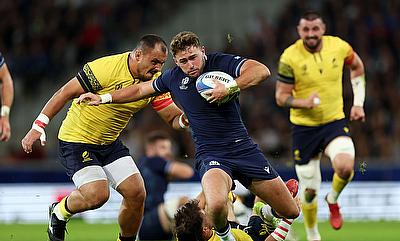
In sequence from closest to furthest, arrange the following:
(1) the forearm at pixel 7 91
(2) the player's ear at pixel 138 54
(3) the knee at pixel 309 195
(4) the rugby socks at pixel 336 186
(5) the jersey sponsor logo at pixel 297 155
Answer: (2) the player's ear at pixel 138 54, (1) the forearm at pixel 7 91, (4) the rugby socks at pixel 336 186, (3) the knee at pixel 309 195, (5) the jersey sponsor logo at pixel 297 155

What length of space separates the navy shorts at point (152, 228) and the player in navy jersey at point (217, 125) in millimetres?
3254

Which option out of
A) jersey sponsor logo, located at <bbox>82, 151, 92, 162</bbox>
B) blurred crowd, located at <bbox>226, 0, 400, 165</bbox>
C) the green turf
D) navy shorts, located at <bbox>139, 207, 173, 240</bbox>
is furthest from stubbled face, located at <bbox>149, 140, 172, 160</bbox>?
blurred crowd, located at <bbox>226, 0, 400, 165</bbox>

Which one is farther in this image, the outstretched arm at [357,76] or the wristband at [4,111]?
the outstretched arm at [357,76]

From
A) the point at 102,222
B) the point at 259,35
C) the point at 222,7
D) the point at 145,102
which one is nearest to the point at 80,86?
the point at 145,102

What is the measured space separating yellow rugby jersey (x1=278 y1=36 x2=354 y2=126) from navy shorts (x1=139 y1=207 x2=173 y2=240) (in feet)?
7.38

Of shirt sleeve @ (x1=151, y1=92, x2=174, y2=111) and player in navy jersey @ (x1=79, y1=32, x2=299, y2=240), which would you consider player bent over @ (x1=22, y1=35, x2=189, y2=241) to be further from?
player in navy jersey @ (x1=79, y1=32, x2=299, y2=240)

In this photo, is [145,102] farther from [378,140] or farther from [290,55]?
[378,140]

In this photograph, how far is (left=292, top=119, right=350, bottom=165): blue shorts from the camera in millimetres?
11203

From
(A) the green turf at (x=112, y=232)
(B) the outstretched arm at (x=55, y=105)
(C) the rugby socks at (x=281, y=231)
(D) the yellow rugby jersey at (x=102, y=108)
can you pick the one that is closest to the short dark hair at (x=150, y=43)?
(D) the yellow rugby jersey at (x=102, y=108)

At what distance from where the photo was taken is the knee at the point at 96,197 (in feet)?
30.2

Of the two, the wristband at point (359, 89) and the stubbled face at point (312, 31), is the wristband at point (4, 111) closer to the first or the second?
the stubbled face at point (312, 31)

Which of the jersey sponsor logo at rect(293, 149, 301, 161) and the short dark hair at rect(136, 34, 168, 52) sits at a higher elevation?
the short dark hair at rect(136, 34, 168, 52)

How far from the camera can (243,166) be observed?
869 centimetres

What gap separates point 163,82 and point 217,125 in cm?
64
